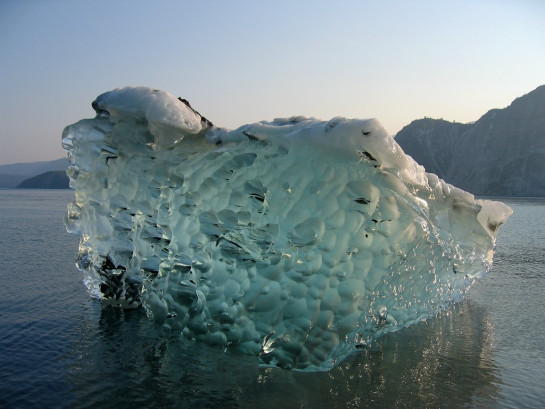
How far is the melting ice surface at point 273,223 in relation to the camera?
4.41m

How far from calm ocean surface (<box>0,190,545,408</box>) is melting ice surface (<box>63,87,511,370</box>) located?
313 mm

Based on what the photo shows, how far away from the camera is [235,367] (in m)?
4.48

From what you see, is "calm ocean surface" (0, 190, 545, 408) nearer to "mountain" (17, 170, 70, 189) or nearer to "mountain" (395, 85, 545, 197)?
"mountain" (395, 85, 545, 197)

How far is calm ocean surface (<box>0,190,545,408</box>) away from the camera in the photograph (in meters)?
3.84

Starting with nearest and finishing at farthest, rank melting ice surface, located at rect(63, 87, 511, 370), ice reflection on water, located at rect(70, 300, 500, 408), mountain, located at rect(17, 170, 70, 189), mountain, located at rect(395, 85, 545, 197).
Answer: ice reflection on water, located at rect(70, 300, 500, 408), melting ice surface, located at rect(63, 87, 511, 370), mountain, located at rect(395, 85, 545, 197), mountain, located at rect(17, 170, 70, 189)

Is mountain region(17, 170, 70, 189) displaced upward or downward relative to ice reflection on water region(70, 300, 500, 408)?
upward

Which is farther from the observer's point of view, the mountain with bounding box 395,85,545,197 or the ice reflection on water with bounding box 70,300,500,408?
the mountain with bounding box 395,85,545,197

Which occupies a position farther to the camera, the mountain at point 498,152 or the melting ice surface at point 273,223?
the mountain at point 498,152

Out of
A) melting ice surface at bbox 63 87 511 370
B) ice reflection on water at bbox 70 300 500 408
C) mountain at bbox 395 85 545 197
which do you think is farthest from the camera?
mountain at bbox 395 85 545 197

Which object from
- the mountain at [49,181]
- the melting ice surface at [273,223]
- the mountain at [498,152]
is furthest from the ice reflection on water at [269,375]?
the mountain at [49,181]

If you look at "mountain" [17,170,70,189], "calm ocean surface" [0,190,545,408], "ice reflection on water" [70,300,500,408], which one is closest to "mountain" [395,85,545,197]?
"calm ocean surface" [0,190,545,408]

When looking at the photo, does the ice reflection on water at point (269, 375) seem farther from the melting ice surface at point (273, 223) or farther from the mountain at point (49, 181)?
the mountain at point (49, 181)

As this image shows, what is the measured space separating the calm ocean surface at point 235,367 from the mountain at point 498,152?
249 ft

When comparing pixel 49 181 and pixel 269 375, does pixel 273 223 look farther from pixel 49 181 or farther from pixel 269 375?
pixel 49 181
